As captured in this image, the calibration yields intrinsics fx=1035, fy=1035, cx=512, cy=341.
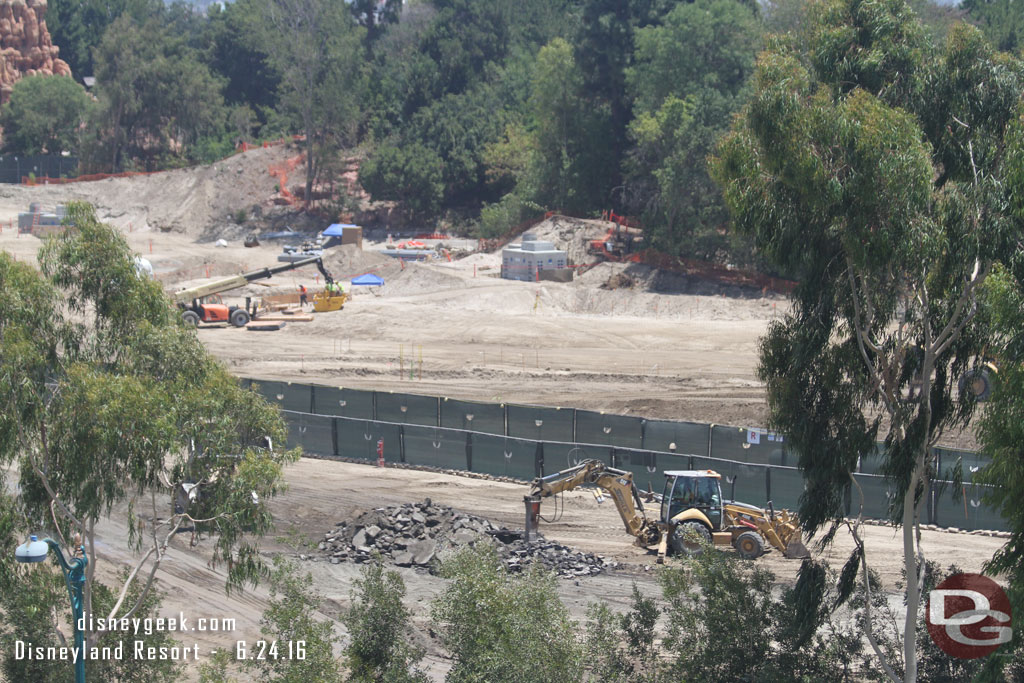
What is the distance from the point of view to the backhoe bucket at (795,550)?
75.8 ft

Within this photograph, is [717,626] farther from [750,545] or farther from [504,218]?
[504,218]

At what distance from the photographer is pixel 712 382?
134 feet

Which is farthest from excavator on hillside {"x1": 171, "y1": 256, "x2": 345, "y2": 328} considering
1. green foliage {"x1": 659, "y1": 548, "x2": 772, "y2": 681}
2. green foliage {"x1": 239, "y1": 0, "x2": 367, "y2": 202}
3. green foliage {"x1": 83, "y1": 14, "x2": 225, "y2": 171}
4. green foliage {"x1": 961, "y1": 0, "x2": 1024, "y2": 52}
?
green foliage {"x1": 83, "y1": 14, "x2": 225, "y2": 171}

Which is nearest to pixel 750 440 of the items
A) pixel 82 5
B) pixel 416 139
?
pixel 416 139

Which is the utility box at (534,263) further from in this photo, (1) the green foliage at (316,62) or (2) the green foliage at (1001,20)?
(1) the green foliage at (316,62)

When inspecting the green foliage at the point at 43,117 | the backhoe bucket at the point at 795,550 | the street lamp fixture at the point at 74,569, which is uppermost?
the green foliage at the point at 43,117

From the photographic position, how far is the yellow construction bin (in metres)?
51.8

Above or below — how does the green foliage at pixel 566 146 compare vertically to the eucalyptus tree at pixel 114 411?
above

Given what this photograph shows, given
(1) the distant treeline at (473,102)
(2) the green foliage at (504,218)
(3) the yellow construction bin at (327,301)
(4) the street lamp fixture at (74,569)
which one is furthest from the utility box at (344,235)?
(4) the street lamp fixture at (74,569)

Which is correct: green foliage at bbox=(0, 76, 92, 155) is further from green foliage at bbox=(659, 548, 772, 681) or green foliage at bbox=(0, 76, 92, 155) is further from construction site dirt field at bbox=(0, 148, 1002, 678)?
green foliage at bbox=(659, 548, 772, 681)

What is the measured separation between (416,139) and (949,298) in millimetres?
73769

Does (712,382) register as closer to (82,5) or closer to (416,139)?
(416,139)

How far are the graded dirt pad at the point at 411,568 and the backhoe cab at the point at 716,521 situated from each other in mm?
575

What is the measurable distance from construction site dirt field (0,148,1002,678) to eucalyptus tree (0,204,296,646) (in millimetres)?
3315
